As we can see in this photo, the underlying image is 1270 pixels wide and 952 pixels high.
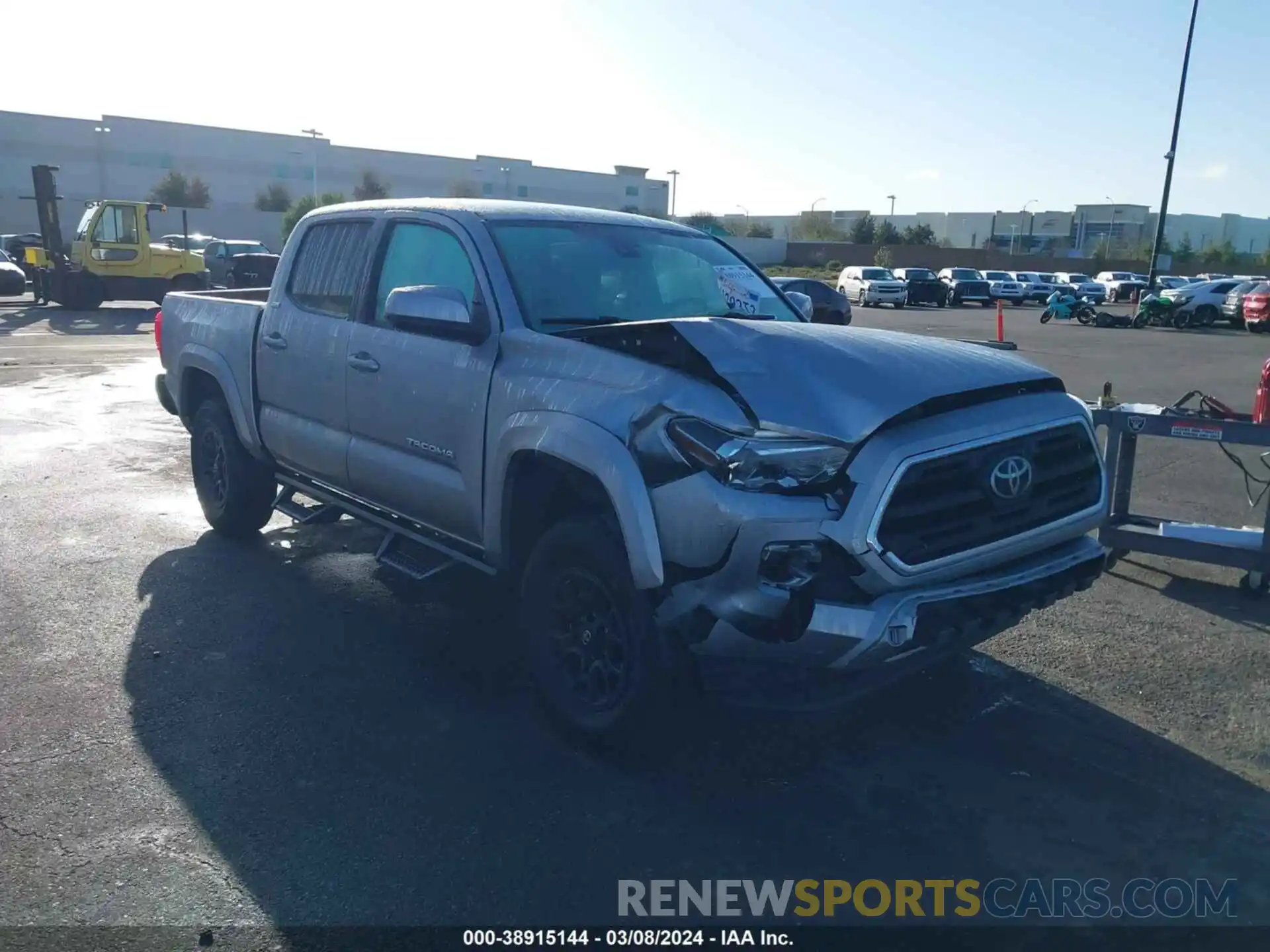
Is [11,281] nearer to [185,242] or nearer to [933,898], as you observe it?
[185,242]

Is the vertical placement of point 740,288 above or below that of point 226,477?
above

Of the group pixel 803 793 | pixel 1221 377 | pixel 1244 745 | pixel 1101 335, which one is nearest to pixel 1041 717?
pixel 1244 745

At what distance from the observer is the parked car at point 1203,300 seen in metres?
34.5

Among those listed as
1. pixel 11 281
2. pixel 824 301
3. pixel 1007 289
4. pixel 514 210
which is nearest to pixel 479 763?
pixel 514 210

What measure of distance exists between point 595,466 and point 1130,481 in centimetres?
418

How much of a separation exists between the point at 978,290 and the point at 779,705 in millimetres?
46358

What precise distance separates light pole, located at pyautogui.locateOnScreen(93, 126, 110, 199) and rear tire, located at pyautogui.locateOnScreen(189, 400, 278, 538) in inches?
2705

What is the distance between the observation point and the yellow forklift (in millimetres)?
26172

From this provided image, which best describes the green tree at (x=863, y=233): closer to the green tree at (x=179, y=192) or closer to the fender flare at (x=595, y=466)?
the green tree at (x=179, y=192)

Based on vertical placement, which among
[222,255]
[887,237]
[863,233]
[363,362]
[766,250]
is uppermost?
[863,233]

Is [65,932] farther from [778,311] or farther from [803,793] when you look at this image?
[778,311]

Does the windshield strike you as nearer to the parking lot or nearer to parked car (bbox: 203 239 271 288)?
the parking lot

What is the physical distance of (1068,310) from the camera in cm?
3603

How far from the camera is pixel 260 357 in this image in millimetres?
6273
